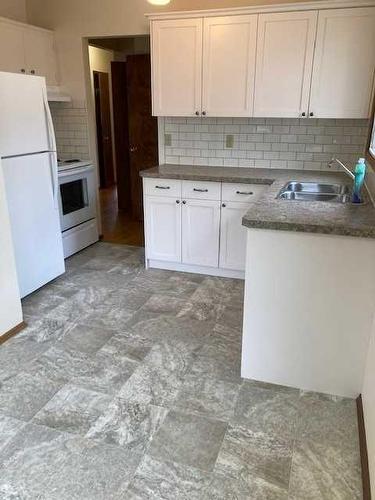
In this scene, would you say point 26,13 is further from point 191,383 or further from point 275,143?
point 191,383

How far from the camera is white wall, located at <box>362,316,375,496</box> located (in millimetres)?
1555

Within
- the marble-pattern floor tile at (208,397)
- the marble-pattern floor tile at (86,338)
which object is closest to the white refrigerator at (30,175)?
the marble-pattern floor tile at (86,338)

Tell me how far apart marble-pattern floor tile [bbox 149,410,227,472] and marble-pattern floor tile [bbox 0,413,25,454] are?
65cm

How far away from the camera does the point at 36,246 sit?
326cm

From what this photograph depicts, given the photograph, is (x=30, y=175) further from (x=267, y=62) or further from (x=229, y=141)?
(x=267, y=62)

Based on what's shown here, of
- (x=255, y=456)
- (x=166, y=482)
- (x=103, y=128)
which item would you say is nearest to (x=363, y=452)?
(x=255, y=456)

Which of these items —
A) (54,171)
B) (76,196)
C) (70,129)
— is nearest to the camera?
(54,171)

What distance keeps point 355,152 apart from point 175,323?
221 cm

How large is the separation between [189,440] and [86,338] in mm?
1120

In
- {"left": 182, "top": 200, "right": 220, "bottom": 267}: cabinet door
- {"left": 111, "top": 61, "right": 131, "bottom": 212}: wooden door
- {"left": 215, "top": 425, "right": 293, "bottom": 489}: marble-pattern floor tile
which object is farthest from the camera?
{"left": 111, "top": 61, "right": 131, "bottom": 212}: wooden door

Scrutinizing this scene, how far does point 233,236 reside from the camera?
11.5ft

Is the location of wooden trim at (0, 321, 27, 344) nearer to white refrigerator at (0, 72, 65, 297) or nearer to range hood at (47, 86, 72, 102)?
white refrigerator at (0, 72, 65, 297)

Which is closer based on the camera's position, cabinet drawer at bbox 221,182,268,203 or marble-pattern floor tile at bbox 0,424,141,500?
marble-pattern floor tile at bbox 0,424,141,500

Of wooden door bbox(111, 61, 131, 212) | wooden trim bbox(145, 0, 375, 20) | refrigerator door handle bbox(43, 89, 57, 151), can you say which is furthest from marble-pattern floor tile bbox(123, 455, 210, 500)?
wooden door bbox(111, 61, 131, 212)
